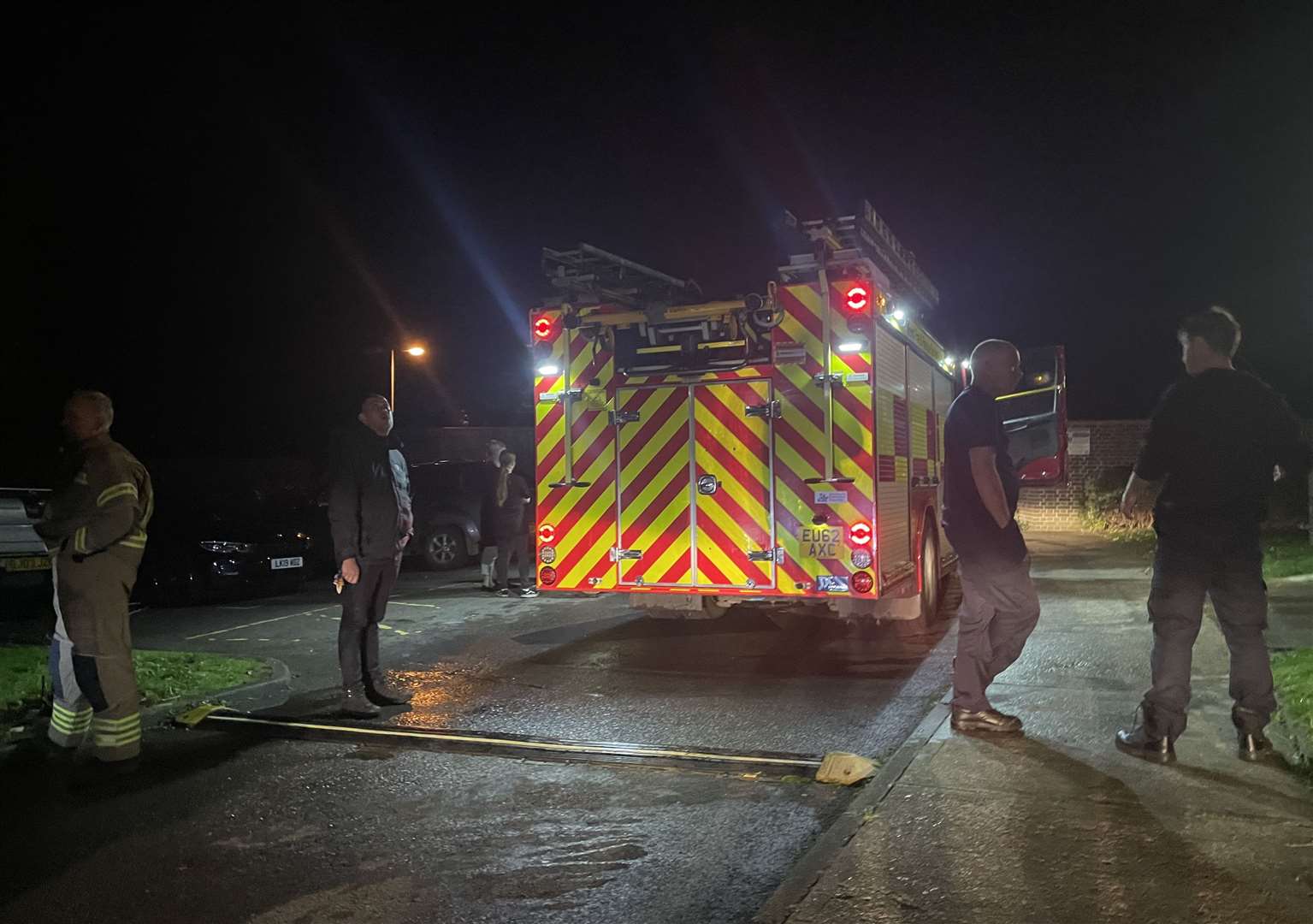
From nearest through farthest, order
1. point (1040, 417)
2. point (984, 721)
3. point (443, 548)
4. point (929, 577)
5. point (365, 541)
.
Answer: point (984, 721) → point (365, 541) → point (929, 577) → point (1040, 417) → point (443, 548)

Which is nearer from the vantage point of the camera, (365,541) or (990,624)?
(990,624)

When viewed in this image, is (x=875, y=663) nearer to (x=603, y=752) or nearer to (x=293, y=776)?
(x=603, y=752)

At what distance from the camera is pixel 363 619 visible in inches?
251

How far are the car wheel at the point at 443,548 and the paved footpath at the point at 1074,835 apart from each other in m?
10.9

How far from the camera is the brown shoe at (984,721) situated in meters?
5.04

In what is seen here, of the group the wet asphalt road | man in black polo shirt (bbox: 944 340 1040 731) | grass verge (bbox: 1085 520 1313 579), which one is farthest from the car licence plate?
grass verge (bbox: 1085 520 1313 579)

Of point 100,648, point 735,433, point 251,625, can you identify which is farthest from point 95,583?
point 251,625

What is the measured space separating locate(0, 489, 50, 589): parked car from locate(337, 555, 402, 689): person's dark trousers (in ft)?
15.2

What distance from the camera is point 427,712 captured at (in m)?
6.32

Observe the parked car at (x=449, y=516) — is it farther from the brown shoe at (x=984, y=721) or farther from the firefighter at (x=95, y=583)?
the brown shoe at (x=984, y=721)

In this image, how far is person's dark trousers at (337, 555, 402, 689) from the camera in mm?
6324

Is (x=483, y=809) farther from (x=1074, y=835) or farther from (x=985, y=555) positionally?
(x=985, y=555)

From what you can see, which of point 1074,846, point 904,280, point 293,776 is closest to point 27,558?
point 293,776

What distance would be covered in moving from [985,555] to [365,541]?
11.7 ft
